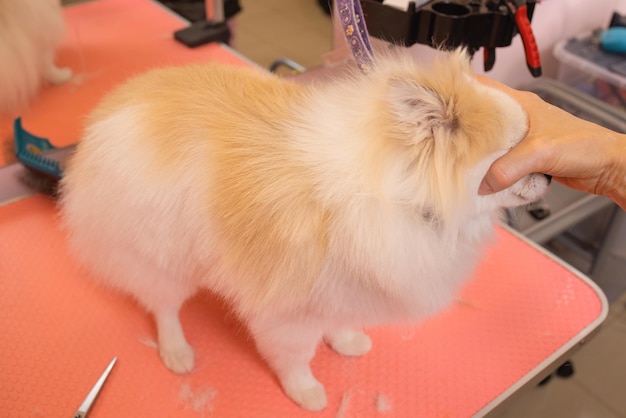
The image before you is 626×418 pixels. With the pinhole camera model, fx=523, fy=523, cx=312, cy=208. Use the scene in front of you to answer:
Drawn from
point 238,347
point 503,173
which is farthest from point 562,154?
point 238,347

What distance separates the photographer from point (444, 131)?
0.52 m

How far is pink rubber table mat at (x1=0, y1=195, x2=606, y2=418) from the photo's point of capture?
2.56 ft

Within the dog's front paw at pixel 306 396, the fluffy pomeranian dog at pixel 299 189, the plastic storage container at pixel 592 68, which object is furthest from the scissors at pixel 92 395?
the plastic storage container at pixel 592 68

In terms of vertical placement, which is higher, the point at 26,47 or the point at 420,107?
the point at 420,107

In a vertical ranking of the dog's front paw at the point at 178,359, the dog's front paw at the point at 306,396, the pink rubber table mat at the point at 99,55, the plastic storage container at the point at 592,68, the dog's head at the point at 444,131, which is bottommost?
the dog's front paw at the point at 306,396

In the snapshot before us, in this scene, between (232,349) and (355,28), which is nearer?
(355,28)

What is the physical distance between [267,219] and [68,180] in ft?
1.18

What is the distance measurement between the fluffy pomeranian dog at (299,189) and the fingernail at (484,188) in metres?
0.01

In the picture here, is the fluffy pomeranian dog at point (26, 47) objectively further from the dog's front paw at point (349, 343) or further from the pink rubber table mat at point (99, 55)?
the dog's front paw at point (349, 343)

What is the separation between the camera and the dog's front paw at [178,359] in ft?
2.68

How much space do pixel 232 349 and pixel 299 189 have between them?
0.40 metres

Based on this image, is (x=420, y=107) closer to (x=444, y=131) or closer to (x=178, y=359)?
(x=444, y=131)

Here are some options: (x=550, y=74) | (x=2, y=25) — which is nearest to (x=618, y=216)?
(x=550, y=74)

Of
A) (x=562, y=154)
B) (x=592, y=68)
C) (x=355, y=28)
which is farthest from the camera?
(x=592, y=68)
